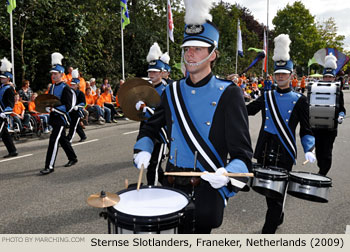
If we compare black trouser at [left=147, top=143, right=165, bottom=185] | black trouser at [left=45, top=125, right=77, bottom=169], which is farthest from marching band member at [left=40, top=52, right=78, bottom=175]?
black trouser at [left=147, top=143, right=165, bottom=185]

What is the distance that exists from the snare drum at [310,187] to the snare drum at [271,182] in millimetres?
102

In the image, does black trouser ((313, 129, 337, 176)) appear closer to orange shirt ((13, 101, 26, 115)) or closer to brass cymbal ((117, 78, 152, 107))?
brass cymbal ((117, 78, 152, 107))

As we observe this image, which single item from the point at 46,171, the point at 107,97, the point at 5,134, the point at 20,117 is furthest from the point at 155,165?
the point at 107,97

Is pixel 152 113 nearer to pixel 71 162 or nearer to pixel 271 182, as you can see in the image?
pixel 271 182

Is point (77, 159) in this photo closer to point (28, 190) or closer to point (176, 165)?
point (28, 190)

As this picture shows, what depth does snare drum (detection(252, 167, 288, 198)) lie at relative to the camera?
3254mm

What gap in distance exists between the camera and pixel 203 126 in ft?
7.68

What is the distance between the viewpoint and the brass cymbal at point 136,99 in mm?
4377

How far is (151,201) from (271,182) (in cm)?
158

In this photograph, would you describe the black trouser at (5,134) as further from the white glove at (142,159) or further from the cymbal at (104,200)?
the cymbal at (104,200)

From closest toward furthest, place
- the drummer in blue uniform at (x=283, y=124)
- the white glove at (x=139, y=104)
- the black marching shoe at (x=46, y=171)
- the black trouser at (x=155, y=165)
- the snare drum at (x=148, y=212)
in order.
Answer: the snare drum at (x=148, y=212)
the drummer in blue uniform at (x=283, y=124)
the white glove at (x=139, y=104)
the black trouser at (x=155, y=165)
the black marching shoe at (x=46, y=171)

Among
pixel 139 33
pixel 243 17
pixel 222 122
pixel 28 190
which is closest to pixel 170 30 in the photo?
pixel 139 33

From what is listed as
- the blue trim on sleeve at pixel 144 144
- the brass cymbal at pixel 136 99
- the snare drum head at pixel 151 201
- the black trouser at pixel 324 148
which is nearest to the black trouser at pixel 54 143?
the brass cymbal at pixel 136 99

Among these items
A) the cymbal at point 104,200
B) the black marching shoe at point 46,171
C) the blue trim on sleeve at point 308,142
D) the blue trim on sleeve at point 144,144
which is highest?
the blue trim on sleeve at point 144,144
